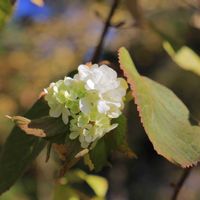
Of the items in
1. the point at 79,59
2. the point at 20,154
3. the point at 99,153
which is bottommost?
the point at 79,59

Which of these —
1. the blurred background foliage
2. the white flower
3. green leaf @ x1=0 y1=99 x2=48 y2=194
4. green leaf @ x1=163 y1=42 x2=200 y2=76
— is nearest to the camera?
the white flower

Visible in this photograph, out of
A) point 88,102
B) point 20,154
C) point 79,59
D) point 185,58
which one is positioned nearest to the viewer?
point 88,102

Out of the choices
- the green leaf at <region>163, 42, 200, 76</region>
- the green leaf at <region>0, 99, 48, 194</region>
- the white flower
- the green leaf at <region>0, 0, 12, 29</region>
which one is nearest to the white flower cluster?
the white flower

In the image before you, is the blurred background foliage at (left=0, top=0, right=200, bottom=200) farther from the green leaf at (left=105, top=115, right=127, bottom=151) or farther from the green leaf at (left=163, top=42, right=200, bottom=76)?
the green leaf at (left=105, top=115, right=127, bottom=151)

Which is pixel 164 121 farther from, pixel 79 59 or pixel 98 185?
pixel 79 59

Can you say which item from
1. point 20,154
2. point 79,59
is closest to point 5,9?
point 20,154

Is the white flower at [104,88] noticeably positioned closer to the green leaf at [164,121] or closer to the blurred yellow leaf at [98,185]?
the green leaf at [164,121]

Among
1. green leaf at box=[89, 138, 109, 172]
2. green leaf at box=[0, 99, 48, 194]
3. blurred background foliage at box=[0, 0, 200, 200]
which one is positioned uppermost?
green leaf at box=[89, 138, 109, 172]
